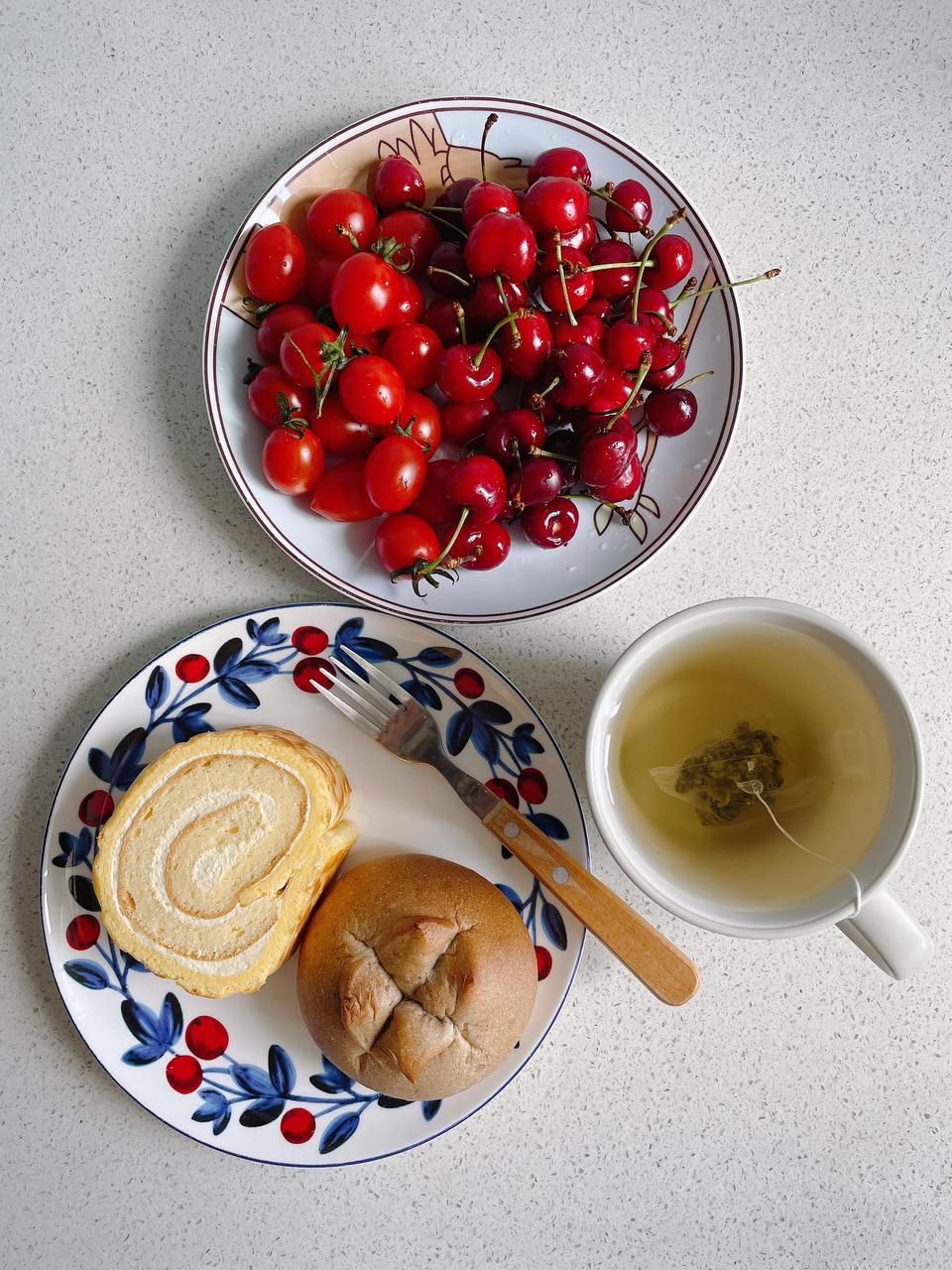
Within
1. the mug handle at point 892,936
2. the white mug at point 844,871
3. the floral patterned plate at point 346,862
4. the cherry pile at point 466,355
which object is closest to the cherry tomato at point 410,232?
the cherry pile at point 466,355

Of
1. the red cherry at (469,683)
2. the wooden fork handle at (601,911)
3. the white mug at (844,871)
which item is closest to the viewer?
the white mug at (844,871)

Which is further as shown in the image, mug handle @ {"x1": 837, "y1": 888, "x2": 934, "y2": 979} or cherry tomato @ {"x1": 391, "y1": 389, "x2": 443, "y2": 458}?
cherry tomato @ {"x1": 391, "y1": 389, "x2": 443, "y2": 458}

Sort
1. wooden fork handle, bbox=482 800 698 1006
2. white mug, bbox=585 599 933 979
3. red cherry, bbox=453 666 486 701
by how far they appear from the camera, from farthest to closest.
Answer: red cherry, bbox=453 666 486 701 < wooden fork handle, bbox=482 800 698 1006 < white mug, bbox=585 599 933 979

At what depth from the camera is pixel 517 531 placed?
0.91 metres

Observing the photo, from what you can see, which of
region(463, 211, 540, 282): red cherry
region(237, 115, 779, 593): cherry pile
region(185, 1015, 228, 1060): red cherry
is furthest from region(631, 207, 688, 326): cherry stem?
region(185, 1015, 228, 1060): red cherry

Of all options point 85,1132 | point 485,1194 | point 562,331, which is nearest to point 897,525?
point 562,331

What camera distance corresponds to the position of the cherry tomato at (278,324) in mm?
881

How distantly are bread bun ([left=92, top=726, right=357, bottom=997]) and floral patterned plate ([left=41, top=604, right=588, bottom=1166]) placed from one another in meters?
0.05

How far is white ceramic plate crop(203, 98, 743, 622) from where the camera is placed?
89 cm

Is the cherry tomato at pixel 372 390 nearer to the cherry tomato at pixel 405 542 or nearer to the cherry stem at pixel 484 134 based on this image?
the cherry tomato at pixel 405 542

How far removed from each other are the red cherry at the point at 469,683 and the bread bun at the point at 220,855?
16 cm

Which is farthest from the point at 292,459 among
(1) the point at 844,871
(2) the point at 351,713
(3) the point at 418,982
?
(1) the point at 844,871

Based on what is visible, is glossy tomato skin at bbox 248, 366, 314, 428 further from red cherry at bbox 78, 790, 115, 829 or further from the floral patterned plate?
red cherry at bbox 78, 790, 115, 829

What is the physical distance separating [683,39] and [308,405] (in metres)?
0.63
